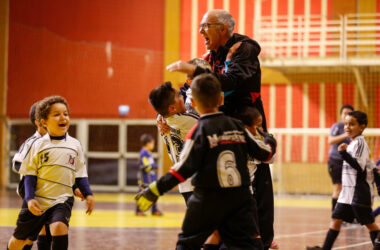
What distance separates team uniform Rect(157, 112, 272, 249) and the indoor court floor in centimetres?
332

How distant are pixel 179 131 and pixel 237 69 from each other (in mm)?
724

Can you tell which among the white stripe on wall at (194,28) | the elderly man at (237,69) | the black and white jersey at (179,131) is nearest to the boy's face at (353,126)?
the elderly man at (237,69)

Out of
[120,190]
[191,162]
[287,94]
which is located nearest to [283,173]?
[287,94]

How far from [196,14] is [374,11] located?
499cm

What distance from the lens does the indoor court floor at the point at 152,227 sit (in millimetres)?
7344

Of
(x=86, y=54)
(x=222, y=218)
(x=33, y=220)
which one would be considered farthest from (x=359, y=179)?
(x=86, y=54)

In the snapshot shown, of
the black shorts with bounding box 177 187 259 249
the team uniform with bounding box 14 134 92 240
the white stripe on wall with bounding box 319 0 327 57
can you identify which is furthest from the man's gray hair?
the white stripe on wall with bounding box 319 0 327 57

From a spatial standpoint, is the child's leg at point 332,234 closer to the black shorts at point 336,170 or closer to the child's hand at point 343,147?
the child's hand at point 343,147

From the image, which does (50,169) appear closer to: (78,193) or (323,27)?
(78,193)

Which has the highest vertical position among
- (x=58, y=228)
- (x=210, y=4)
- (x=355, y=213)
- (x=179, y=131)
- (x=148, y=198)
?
(x=210, y=4)

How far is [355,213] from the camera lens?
6.59m

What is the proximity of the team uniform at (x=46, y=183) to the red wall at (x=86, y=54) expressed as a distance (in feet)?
42.2

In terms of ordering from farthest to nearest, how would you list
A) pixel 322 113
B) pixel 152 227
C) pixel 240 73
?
pixel 322 113 < pixel 152 227 < pixel 240 73

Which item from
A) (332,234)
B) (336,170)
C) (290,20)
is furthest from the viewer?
(290,20)
